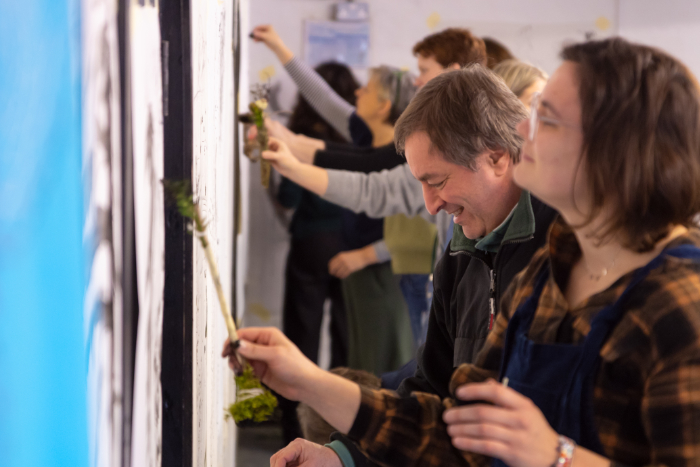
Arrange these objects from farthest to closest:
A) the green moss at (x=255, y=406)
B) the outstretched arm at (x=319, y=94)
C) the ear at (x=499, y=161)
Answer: the outstretched arm at (x=319, y=94), the ear at (x=499, y=161), the green moss at (x=255, y=406)

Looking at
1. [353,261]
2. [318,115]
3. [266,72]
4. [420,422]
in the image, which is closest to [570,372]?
[420,422]

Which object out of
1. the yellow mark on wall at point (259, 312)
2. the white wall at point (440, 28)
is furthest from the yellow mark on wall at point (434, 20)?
the yellow mark on wall at point (259, 312)

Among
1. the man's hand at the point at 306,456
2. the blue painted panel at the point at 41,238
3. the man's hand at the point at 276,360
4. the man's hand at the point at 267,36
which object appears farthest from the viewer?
the man's hand at the point at 267,36

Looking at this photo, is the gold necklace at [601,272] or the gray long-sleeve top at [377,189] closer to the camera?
the gold necklace at [601,272]

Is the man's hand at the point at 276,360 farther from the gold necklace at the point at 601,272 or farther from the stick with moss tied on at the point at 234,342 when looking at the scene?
the gold necklace at the point at 601,272

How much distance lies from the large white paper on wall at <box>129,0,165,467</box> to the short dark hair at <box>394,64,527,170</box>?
0.52 metres

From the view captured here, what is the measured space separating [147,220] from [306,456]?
55cm

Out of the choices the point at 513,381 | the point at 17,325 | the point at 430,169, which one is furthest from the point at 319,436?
the point at 17,325

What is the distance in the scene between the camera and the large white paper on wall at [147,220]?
1.89 feet

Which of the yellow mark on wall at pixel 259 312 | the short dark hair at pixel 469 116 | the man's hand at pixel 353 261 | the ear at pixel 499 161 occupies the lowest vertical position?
the yellow mark on wall at pixel 259 312

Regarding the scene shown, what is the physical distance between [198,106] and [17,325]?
1.90 ft

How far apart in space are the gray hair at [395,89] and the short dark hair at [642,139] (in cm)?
199

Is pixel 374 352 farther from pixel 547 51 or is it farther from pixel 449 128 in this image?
pixel 547 51

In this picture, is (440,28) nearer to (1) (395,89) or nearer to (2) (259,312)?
(1) (395,89)
